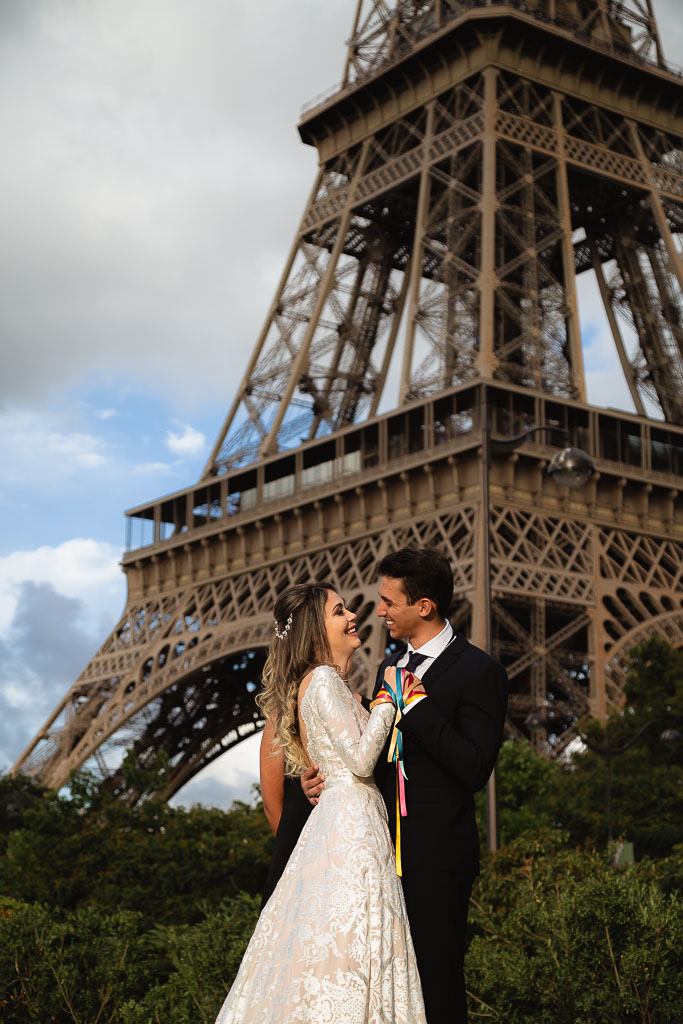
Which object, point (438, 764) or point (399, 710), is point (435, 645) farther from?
point (438, 764)

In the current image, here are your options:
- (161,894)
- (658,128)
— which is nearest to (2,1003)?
(161,894)

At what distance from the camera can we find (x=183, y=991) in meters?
9.71

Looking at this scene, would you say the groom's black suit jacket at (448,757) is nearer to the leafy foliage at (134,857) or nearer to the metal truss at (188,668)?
the leafy foliage at (134,857)

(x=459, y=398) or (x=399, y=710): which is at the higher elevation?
(x=459, y=398)

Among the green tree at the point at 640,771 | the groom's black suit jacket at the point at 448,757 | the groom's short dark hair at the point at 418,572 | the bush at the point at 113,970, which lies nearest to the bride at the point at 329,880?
the groom's black suit jacket at the point at 448,757

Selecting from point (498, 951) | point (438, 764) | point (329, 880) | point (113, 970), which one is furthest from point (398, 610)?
point (113, 970)

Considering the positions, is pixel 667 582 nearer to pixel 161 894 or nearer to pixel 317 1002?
pixel 161 894

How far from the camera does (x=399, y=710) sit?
607 centimetres

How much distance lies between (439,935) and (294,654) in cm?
139

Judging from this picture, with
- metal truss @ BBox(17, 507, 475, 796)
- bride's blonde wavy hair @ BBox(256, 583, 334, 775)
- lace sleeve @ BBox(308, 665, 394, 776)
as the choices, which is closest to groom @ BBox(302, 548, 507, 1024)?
lace sleeve @ BBox(308, 665, 394, 776)

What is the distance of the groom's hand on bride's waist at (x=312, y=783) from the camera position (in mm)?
6293

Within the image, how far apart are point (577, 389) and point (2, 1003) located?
25.8 meters

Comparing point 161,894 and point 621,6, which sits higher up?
point 621,6

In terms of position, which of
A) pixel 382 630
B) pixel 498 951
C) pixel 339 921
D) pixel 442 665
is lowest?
pixel 339 921
